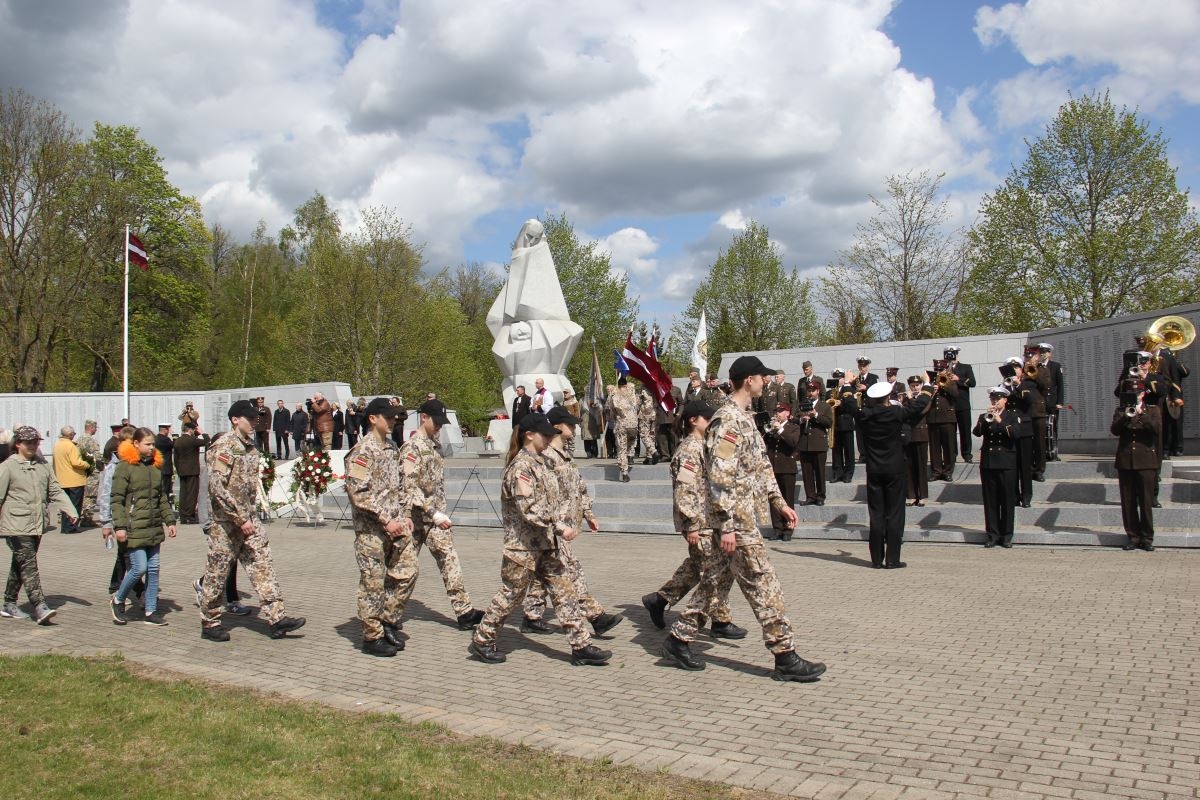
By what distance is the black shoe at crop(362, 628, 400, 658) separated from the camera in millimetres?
6820

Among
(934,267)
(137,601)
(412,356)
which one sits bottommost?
(137,601)

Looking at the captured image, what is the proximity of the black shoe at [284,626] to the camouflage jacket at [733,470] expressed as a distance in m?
3.73

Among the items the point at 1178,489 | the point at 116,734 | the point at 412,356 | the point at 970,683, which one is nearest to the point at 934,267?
the point at 412,356

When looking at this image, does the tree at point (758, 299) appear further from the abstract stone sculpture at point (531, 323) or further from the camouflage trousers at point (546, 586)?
the camouflage trousers at point (546, 586)

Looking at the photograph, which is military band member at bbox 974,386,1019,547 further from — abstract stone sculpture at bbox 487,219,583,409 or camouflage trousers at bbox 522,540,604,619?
abstract stone sculpture at bbox 487,219,583,409

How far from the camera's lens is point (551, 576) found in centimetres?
648

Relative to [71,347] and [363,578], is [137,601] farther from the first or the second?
[71,347]

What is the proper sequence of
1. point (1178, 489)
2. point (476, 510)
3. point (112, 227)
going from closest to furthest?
1. point (1178, 489)
2. point (476, 510)
3. point (112, 227)

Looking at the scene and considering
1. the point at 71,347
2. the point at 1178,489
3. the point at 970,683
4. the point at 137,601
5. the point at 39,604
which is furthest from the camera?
the point at 71,347

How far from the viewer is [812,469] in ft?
44.3

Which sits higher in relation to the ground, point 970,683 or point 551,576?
point 551,576

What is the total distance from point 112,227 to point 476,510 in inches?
950

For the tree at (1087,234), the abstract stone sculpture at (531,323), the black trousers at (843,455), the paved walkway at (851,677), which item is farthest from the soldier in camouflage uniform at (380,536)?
the tree at (1087,234)

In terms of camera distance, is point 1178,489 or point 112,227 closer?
point 1178,489
